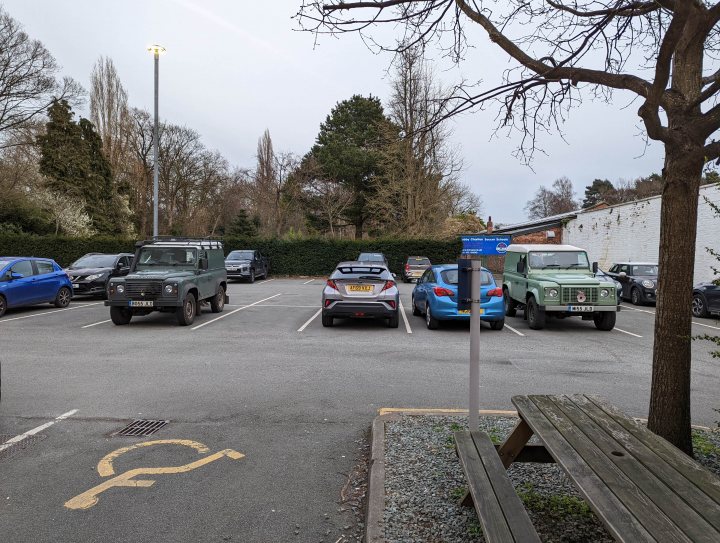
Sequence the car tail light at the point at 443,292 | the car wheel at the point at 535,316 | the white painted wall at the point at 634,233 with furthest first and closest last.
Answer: the white painted wall at the point at 634,233 < the car wheel at the point at 535,316 < the car tail light at the point at 443,292

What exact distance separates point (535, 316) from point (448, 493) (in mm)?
9195

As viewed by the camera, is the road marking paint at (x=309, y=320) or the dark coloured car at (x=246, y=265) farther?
the dark coloured car at (x=246, y=265)

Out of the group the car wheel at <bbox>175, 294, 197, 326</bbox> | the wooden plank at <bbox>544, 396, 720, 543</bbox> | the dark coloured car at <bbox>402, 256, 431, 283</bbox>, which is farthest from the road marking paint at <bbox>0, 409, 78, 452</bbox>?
the dark coloured car at <bbox>402, 256, 431, 283</bbox>

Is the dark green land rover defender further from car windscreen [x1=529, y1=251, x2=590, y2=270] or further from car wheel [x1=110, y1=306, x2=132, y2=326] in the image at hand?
car windscreen [x1=529, y1=251, x2=590, y2=270]

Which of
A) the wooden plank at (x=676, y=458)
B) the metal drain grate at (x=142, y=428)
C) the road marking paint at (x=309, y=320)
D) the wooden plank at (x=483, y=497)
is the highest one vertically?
the wooden plank at (x=676, y=458)

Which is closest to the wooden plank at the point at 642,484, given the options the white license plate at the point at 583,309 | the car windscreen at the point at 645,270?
the white license plate at the point at 583,309

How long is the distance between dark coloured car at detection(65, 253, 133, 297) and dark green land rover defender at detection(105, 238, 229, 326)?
4.69 metres

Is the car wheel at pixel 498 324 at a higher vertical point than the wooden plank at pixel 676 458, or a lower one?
lower

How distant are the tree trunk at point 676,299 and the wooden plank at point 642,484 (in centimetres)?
80

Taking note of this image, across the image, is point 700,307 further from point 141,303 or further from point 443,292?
point 141,303

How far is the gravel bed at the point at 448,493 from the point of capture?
292 cm

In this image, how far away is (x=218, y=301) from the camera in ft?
47.1

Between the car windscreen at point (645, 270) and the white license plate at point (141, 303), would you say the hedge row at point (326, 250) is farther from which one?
the white license plate at point (141, 303)

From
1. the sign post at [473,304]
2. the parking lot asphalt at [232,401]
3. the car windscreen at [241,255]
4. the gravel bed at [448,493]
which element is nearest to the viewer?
the gravel bed at [448,493]
